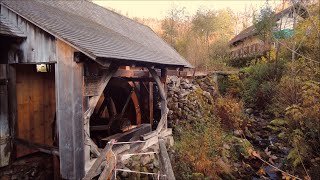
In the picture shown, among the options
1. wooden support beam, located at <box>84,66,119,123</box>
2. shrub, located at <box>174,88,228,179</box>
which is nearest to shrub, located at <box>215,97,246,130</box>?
shrub, located at <box>174,88,228,179</box>

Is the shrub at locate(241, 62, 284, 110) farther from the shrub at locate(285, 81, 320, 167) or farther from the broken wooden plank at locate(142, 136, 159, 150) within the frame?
the broken wooden plank at locate(142, 136, 159, 150)

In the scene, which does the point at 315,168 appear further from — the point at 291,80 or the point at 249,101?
the point at 249,101

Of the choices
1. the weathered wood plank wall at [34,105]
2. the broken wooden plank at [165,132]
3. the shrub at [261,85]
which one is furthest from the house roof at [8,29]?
the shrub at [261,85]

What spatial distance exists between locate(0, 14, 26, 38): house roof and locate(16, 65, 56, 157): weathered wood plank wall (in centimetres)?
121

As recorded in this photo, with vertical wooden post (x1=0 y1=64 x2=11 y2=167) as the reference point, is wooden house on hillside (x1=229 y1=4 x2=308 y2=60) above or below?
above

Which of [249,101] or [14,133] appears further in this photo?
[249,101]

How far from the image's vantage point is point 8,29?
15.4 ft

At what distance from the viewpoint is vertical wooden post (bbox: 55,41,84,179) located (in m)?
4.61

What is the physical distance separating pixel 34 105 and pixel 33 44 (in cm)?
193

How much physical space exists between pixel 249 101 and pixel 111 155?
1186cm

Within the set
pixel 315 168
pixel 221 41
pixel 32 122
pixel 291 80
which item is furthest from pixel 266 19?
pixel 32 122

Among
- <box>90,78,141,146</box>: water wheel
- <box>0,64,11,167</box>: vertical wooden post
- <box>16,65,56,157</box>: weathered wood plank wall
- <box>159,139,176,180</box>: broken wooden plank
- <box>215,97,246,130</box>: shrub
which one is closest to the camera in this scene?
<box>159,139,176,180</box>: broken wooden plank

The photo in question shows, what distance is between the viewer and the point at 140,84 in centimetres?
942

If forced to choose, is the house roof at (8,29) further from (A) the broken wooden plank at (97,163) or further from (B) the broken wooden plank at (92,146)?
(A) the broken wooden plank at (97,163)
